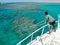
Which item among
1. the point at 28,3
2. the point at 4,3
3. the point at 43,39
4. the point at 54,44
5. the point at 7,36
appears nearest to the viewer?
the point at 54,44

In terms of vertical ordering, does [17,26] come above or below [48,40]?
below

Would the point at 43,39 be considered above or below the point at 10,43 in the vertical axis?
above

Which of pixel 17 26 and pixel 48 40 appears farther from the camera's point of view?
pixel 17 26

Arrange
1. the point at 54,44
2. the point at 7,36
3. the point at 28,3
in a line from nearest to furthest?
the point at 54,44
the point at 7,36
the point at 28,3

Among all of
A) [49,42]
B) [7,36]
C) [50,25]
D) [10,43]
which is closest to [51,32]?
[50,25]

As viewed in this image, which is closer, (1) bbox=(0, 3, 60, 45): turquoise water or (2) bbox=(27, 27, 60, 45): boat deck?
(2) bbox=(27, 27, 60, 45): boat deck

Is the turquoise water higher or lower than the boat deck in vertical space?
lower

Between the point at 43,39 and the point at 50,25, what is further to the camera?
the point at 50,25

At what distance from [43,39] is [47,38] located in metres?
0.26

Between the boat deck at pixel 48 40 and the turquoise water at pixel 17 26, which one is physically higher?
the boat deck at pixel 48 40

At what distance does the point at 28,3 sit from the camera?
7038 centimetres

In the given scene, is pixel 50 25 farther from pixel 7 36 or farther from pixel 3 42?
pixel 7 36

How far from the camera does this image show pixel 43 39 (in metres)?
8.48

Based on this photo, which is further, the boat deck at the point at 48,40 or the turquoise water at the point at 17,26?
the turquoise water at the point at 17,26
